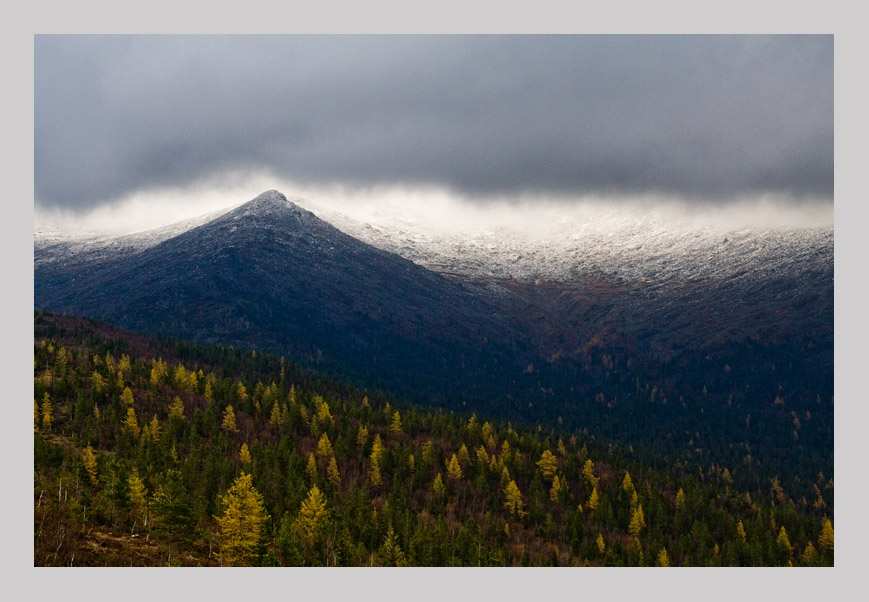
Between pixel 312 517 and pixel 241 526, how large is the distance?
76.6 ft

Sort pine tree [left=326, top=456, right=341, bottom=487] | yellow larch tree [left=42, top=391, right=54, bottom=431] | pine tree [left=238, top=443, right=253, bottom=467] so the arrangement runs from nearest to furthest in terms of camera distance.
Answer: yellow larch tree [left=42, top=391, right=54, bottom=431] → pine tree [left=238, top=443, right=253, bottom=467] → pine tree [left=326, top=456, right=341, bottom=487]

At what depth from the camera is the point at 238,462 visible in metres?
190

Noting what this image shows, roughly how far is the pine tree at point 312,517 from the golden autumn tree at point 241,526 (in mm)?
7464

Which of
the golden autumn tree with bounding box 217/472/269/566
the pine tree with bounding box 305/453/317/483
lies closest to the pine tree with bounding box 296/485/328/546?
the golden autumn tree with bounding box 217/472/269/566

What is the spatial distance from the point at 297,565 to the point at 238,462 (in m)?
68.2

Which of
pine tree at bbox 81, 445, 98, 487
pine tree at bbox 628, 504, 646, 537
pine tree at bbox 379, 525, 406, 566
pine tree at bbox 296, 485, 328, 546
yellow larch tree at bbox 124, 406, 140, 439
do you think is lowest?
pine tree at bbox 628, 504, 646, 537

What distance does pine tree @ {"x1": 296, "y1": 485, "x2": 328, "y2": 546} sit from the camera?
143250 millimetres

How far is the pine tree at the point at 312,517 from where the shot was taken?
143250 mm

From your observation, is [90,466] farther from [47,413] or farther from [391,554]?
[391,554]

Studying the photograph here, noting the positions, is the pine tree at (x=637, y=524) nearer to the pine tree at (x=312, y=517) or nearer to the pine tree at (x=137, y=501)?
the pine tree at (x=312, y=517)

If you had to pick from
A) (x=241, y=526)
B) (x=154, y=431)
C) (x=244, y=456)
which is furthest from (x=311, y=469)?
(x=241, y=526)

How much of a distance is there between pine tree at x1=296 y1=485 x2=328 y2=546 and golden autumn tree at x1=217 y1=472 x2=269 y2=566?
24.5ft

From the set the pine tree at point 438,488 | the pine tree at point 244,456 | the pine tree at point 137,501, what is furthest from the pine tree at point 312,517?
the pine tree at point 438,488

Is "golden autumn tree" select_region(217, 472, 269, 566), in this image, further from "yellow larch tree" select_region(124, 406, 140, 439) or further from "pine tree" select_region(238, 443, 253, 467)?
"yellow larch tree" select_region(124, 406, 140, 439)
